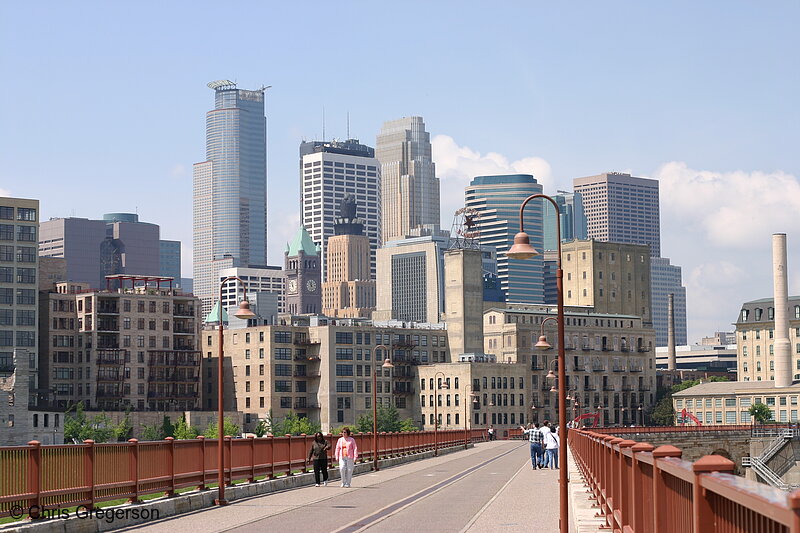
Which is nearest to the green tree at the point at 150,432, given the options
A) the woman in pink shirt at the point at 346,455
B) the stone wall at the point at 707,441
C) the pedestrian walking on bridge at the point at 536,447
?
the stone wall at the point at 707,441

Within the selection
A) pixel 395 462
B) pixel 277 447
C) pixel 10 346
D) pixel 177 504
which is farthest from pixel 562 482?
pixel 10 346

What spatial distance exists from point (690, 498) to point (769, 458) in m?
143

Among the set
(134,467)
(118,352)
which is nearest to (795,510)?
(134,467)

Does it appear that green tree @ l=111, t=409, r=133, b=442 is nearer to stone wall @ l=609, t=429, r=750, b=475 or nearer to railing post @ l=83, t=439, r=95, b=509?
stone wall @ l=609, t=429, r=750, b=475

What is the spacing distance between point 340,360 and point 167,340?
87.9 feet

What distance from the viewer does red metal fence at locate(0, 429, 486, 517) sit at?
22.5 metres

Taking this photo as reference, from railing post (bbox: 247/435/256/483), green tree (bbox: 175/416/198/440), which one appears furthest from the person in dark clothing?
green tree (bbox: 175/416/198/440)

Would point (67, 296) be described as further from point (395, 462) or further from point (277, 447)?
point (277, 447)

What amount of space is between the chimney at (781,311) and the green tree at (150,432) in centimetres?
9324

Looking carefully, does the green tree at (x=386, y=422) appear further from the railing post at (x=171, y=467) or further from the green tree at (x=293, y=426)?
the railing post at (x=171, y=467)

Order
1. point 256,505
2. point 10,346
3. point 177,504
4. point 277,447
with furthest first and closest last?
1. point 10,346
2. point 277,447
3. point 256,505
4. point 177,504

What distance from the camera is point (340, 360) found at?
198 meters

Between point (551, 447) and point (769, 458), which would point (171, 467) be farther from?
point (769, 458)

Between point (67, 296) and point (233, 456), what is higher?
point (67, 296)
